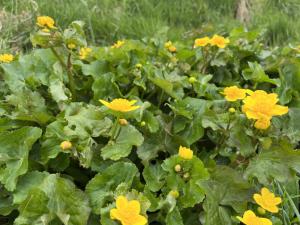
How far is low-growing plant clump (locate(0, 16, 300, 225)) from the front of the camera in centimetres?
143

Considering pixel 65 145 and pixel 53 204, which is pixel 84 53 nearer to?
pixel 65 145

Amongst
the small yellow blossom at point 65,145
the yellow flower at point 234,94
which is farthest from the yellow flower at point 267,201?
the small yellow blossom at point 65,145

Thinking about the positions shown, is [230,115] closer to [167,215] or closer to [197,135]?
[197,135]

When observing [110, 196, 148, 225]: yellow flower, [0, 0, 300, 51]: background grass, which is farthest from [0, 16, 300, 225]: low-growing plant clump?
[0, 0, 300, 51]: background grass

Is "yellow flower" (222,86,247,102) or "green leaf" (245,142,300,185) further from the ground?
"yellow flower" (222,86,247,102)

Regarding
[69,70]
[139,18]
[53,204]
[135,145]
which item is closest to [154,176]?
[135,145]

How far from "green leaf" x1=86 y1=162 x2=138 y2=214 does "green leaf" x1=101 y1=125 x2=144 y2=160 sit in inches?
1.3

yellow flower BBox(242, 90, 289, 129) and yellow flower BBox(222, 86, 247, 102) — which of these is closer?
yellow flower BBox(242, 90, 289, 129)

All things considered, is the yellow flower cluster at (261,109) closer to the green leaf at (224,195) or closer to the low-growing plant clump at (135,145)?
the low-growing plant clump at (135,145)

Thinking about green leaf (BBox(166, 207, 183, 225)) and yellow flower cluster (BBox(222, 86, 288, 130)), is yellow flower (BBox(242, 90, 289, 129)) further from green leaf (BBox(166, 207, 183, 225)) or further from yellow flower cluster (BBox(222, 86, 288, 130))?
green leaf (BBox(166, 207, 183, 225))

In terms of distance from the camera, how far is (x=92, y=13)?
3.96m

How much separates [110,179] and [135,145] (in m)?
0.14

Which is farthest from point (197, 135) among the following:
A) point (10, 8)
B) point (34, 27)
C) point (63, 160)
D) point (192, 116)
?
point (10, 8)

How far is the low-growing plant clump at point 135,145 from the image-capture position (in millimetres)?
1431
